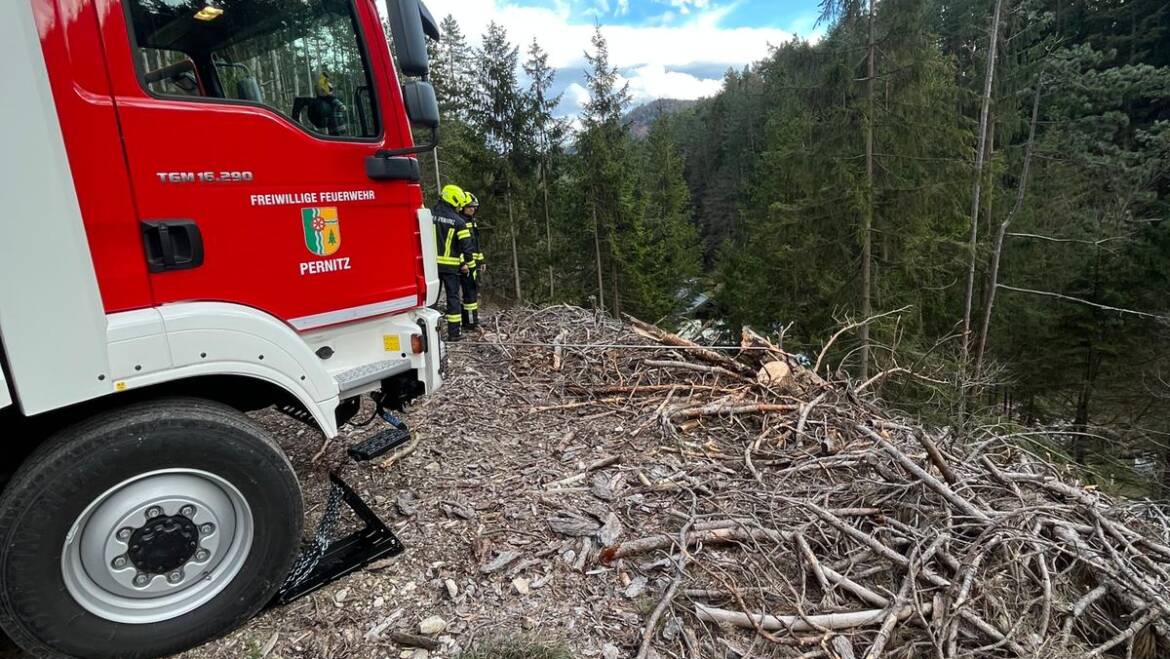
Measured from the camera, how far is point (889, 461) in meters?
3.87

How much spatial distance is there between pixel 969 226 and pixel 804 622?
14971 millimetres

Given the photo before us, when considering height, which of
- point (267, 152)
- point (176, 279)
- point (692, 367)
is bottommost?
point (692, 367)

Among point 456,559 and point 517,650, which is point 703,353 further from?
point 517,650

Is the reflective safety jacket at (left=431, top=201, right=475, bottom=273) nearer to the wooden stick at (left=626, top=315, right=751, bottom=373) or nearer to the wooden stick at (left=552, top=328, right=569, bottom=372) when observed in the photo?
the wooden stick at (left=552, top=328, right=569, bottom=372)

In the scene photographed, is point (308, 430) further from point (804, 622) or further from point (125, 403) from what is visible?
point (804, 622)

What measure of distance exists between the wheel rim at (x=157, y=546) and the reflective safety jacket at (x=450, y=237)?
559cm

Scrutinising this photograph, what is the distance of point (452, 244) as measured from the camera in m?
8.06

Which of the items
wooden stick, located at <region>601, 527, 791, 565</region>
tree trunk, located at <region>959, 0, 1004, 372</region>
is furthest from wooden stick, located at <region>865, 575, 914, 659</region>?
tree trunk, located at <region>959, 0, 1004, 372</region>

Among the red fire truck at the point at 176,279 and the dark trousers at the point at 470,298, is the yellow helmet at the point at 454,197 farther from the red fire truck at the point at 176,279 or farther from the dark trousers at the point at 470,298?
the red fire truck at the point at 176,279

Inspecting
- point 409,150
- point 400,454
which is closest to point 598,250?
point 400,454

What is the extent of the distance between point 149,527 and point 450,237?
6001 mm

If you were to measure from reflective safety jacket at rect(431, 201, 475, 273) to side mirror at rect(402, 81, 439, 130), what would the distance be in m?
4.78

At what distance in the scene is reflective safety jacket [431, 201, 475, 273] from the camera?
7.97m

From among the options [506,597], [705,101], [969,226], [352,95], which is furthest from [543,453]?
[705,101]
